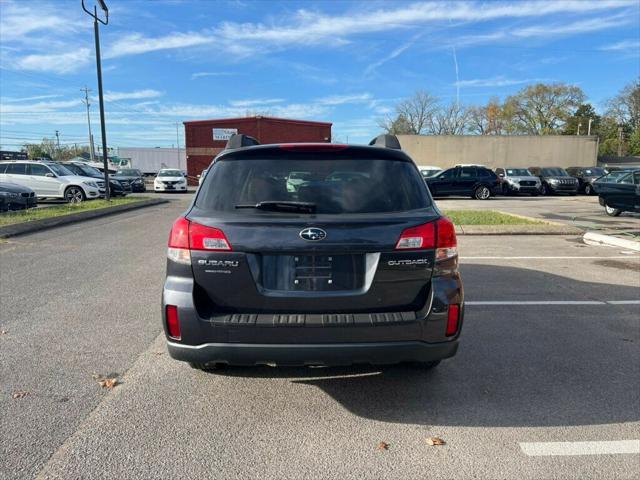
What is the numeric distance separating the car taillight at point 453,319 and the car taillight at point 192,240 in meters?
1.46

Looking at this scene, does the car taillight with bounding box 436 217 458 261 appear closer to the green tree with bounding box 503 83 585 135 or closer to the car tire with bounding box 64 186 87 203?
the car tire with bounding box 64 186 87 203

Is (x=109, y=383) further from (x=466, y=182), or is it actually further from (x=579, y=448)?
(x=466, y=182)

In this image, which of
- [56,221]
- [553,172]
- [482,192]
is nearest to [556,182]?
[553,172]

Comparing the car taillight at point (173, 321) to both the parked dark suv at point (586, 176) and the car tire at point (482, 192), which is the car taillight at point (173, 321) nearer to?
the car tire at point (482, 192)

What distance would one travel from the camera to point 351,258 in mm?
2848

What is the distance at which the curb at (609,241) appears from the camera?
9.28 meters

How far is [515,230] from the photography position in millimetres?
11531

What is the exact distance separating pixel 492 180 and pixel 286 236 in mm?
23758

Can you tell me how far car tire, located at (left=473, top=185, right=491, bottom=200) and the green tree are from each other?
5723 centimetres

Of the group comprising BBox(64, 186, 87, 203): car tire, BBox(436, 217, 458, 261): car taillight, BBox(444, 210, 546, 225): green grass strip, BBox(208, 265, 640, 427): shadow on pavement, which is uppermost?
BBox(436, 217, 458, 261): car taillight

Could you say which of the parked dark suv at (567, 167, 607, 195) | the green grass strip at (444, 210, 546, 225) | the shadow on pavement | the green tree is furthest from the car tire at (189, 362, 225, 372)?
the green tree

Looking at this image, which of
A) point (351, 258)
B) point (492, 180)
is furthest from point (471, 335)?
point (492, 180)

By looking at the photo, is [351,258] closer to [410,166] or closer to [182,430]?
[410,166]

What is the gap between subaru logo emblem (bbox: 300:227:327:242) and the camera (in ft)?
9.18
